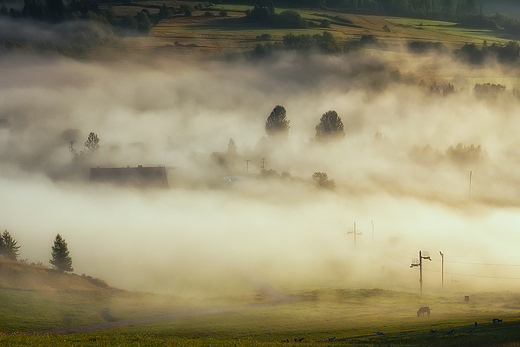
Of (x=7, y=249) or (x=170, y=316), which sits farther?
(x=7, y=249)

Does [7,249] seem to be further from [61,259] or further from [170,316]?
[170,316]

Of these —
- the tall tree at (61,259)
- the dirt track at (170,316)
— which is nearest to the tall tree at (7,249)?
the tall tree at (61,259)

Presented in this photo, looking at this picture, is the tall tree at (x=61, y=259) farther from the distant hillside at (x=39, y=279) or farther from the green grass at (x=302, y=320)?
the green grass at (x=302, y=320)

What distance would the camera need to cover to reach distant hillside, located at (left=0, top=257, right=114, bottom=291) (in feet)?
424

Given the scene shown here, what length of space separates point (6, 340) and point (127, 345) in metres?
13.0

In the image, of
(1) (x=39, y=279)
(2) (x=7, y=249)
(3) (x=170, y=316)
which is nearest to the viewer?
(3) (x=170, y=316)

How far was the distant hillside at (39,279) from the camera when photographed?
424ft

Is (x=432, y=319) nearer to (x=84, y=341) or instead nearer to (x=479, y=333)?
(x=479, y=333)

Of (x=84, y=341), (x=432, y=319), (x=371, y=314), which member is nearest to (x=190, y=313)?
(x=371, y=314)

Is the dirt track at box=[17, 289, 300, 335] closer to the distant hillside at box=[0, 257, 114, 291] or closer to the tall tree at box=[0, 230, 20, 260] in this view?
the distant hillside at box=[0, 257, 114, 291]

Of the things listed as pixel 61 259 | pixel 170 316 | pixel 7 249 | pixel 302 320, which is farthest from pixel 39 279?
pixel 302 320

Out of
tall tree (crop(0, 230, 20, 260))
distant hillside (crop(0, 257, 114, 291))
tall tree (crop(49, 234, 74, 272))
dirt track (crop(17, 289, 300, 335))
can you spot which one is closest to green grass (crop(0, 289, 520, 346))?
dirt track (crop(17, 289, 300, 335))

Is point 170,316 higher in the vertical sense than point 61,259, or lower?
lower

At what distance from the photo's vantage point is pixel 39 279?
13350 centimetres
